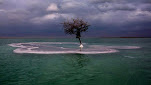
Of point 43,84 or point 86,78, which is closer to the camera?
point 43,84

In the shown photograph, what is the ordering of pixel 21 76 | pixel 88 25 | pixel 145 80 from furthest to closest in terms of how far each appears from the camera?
pixel 88 25
pixel 21 76
pixel 145 80

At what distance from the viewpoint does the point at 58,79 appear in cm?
1355

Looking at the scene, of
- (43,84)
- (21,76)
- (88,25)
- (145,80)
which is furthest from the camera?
(88,25)

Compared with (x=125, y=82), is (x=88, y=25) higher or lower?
→ higher

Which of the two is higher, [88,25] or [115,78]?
[88,25]

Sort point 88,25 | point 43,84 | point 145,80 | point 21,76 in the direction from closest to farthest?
point 43,84
point 145,80
point 21,76
point 88,25

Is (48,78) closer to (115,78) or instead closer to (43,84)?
(43,84)

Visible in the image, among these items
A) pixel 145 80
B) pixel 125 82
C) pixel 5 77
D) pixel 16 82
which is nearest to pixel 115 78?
pixel 125 82

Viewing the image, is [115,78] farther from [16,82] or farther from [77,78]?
[16,82]

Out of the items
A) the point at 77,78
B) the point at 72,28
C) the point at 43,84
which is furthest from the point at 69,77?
the point at 72,28

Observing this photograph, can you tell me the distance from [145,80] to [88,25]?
38.7 meters

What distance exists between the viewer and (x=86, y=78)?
45.4 feet

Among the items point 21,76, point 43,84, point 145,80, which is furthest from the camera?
point 21,76

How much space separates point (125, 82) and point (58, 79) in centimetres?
613
